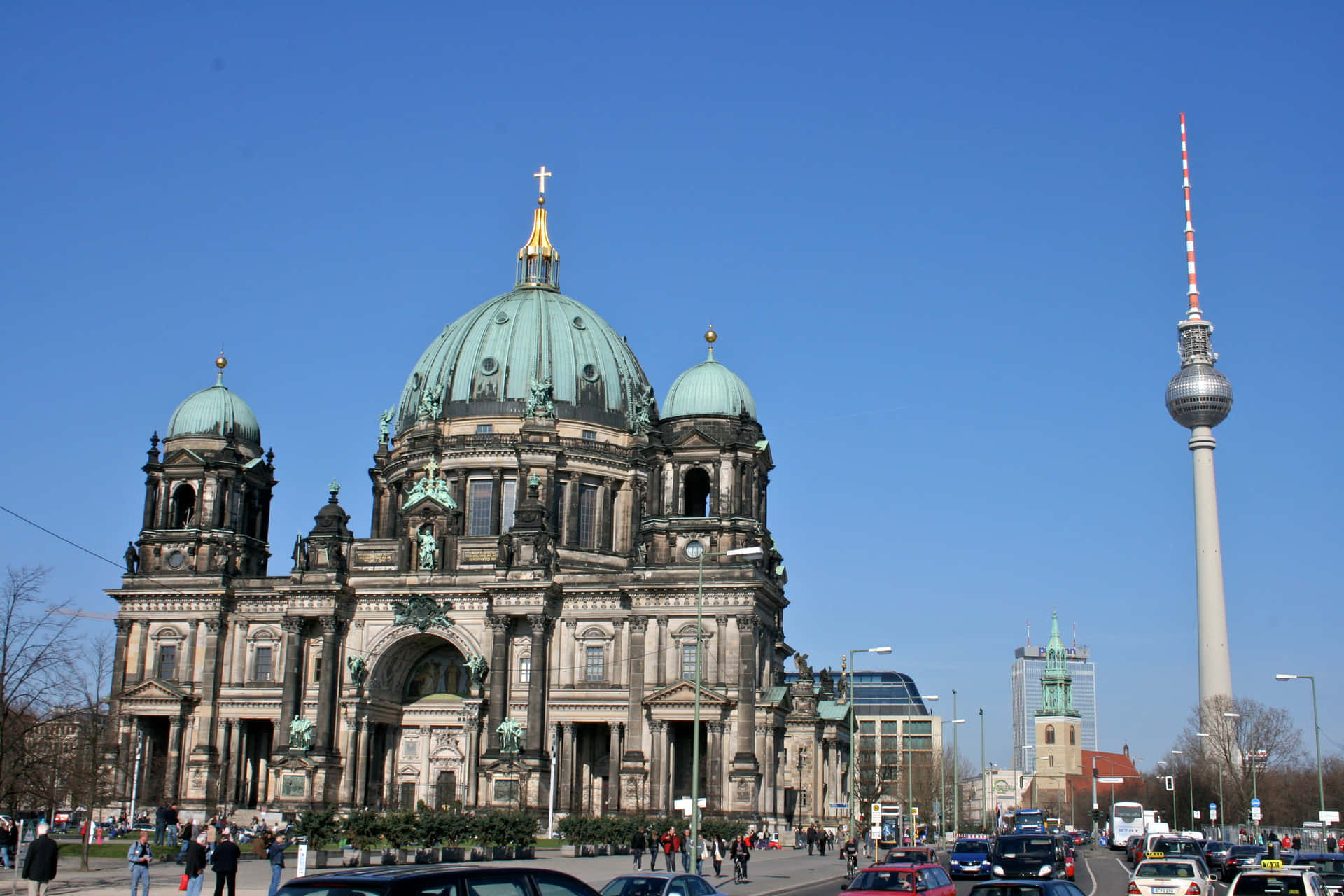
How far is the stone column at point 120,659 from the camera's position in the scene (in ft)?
275

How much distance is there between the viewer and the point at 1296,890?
26875 millimetres

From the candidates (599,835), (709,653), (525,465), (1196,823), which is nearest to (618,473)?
(525,465)

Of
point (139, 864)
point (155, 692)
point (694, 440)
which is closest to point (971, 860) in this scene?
point (139, 864)

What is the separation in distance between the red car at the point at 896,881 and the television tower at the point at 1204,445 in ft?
388

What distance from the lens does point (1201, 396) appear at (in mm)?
150250

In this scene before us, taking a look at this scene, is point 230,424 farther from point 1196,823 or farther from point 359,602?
point 1196,823

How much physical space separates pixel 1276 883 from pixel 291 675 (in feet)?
207

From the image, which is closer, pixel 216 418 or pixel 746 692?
pixel 746 692

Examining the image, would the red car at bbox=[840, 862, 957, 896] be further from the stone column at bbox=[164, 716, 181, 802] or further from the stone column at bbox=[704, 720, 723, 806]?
the stone column at bbox=[164, 716, 181, 802]

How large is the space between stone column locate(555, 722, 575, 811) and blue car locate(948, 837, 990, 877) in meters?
30.6

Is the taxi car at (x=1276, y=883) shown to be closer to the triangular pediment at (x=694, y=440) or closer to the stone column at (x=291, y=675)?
the triangular pediment at (x=694, y=440)

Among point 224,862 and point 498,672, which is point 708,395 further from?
point 224,862

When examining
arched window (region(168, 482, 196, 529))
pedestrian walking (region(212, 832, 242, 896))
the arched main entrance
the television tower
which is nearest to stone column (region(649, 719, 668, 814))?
the arched main entrance

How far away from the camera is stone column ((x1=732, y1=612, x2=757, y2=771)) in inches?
2879
